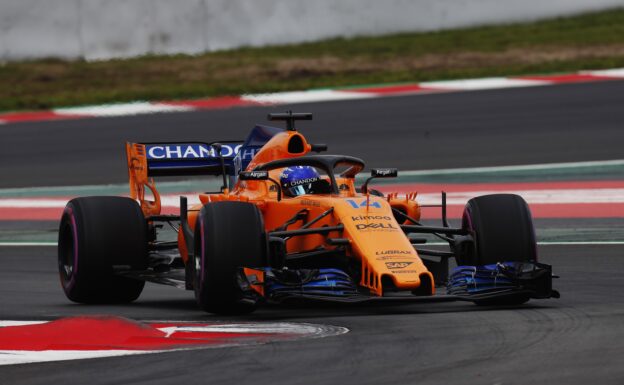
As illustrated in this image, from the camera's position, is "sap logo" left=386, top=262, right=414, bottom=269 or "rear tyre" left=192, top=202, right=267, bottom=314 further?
"rear tyre" left=192, top=202, right=267, bottom=314

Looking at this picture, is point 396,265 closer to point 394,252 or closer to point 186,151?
point 394,252

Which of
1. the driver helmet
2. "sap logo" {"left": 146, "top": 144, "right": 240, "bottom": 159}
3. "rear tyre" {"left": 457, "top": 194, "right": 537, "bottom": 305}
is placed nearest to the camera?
"rear tyre" {"left": 457, "top": 194, "right": 537, "bottom": 305}

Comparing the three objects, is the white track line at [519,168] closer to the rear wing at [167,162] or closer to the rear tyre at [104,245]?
the rear wing at [167,162]

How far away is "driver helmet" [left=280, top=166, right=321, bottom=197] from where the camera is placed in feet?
31.3

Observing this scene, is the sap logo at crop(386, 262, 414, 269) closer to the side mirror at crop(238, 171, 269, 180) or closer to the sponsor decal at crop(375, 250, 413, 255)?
the sponsor decal at crop(375, 250, 413, 255)

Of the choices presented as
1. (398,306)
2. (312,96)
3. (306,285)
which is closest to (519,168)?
(312,96)

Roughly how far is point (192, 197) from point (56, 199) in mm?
1520

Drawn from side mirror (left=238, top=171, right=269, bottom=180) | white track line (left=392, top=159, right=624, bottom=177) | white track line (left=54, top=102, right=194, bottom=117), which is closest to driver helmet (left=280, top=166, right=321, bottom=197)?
side mirror (left=238, top=171, right=269, bottom=180)

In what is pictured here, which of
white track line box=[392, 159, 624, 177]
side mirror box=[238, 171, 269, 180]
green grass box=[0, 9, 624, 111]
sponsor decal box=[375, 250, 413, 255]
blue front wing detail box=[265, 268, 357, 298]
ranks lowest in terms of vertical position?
blue front wing detail box=[265, 268, 357, 298]

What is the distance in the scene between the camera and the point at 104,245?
9.84 meters

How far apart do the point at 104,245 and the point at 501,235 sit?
8.83 feet

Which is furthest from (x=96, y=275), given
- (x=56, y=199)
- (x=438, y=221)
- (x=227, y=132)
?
(x=227, y=132)

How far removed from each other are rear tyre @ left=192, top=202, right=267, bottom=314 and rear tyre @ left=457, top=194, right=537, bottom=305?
138 centimetres

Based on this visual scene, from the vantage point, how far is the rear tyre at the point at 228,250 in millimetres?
8398
